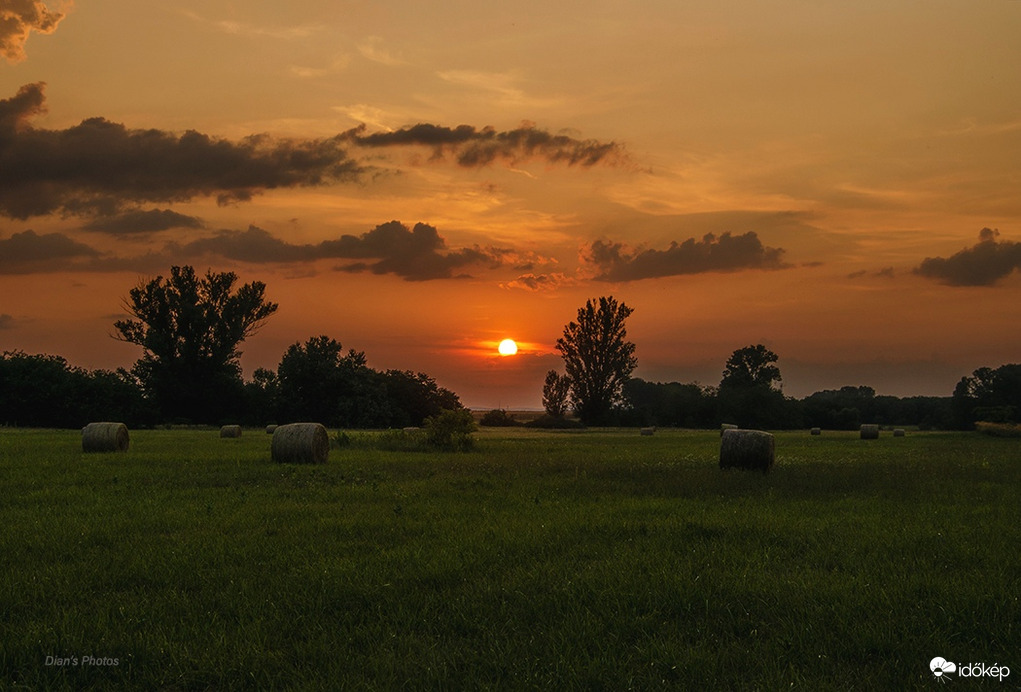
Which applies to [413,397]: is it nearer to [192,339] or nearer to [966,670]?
[192,339]

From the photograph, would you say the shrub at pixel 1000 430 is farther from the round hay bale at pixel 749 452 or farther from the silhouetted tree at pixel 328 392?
the silhouetted tree at pixel 328 392

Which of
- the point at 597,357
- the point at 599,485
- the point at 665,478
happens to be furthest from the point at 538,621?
the point at 597,357

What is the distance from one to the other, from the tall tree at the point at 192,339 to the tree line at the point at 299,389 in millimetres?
111

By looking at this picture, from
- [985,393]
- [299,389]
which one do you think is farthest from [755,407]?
[299,389]

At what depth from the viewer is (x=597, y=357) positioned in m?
99.2

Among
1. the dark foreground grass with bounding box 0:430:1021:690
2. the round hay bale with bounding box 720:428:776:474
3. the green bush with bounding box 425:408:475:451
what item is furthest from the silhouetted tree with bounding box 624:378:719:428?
the dark foreground grass with bounding box 0:430:1021:690

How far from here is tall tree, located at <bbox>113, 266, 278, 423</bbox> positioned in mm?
81812

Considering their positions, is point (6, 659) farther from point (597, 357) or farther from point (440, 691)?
point (597, 357)

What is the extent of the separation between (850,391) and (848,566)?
16048 cm

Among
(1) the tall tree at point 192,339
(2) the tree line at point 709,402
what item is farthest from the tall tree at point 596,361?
(1) the tall tree at point 192,339

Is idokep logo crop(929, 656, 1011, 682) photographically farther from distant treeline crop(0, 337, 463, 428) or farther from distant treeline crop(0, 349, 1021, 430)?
distant treeline crop(0, 337, 463, 428)

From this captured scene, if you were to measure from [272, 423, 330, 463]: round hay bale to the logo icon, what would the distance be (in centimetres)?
2232

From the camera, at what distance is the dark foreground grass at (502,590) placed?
6.89 metres

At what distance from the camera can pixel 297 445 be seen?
26.5 meters
